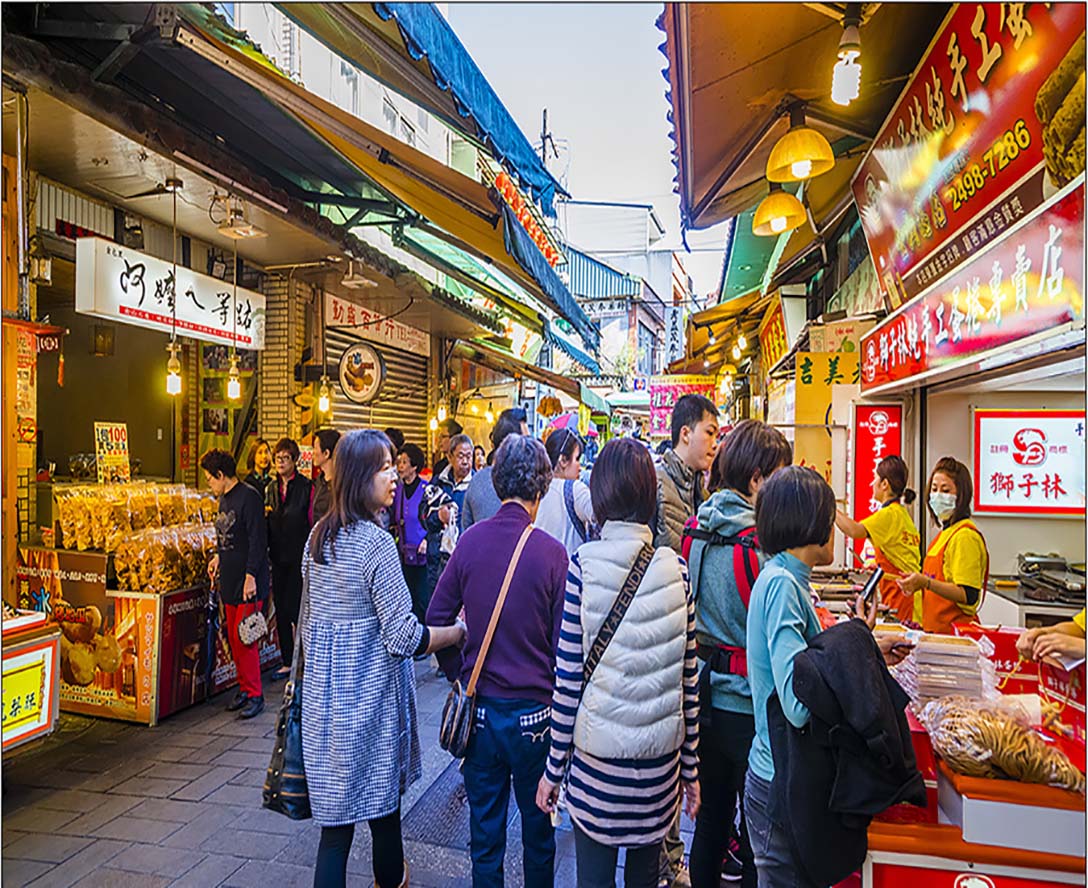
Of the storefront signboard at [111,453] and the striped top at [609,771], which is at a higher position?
the storefront signboard at [111,453]

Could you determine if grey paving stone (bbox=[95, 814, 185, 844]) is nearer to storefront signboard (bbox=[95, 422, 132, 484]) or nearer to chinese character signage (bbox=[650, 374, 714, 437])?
storefront signboard (bbox=[95, 422, 132, 484])

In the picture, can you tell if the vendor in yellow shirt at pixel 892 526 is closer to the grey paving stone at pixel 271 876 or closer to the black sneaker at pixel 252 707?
the grey paving stone at pixel 271 876

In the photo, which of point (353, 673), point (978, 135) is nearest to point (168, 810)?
point (353, 673)

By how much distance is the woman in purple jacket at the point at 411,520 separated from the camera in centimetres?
651

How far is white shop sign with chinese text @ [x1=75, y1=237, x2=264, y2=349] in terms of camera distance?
5.17m

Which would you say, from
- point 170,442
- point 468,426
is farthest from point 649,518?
point 468,426

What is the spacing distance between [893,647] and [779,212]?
369cm

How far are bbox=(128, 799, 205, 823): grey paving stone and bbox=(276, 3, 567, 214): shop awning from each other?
455cm

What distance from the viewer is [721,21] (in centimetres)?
379

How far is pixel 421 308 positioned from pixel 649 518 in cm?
828

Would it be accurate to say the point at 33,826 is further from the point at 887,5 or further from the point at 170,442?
the point at 887,5

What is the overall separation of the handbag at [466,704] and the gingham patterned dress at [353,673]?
11.4 inches

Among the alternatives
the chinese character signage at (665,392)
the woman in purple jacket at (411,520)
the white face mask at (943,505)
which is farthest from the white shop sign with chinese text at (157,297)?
the chinese character signage at (665,392)

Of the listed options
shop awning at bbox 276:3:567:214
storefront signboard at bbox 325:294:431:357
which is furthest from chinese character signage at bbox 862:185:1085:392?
storefront signboard at bbox 325:294:431:357
